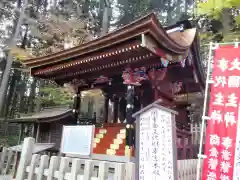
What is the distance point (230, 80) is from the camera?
394 centimetres

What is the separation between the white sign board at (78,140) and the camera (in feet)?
18.6

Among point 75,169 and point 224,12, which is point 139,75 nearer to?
point 224,12

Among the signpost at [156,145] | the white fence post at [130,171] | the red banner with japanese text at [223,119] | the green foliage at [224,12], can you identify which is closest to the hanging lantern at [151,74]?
the red banner with japanese text at [223,119]

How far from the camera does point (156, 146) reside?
3633 mm

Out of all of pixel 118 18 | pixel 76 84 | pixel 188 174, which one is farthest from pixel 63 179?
pixel 118 18

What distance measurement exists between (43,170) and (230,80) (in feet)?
11.1

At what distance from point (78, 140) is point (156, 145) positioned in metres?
2.97

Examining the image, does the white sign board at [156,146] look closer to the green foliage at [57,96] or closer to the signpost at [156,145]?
the signpost at [156,145]

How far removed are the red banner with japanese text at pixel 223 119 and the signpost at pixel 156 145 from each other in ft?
2.46

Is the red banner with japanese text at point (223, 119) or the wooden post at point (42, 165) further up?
the red banner with japanese text at point (223, 119)

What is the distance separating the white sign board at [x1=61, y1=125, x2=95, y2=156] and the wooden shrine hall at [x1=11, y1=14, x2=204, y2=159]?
1.20 m

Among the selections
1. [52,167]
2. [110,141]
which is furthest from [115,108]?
[52,167]

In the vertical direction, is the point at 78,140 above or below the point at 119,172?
above

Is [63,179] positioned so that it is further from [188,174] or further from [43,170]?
[188,174]
